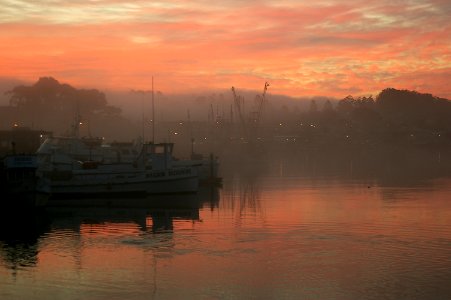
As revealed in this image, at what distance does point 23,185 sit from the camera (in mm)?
43969

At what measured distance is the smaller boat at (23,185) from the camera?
43.9 meters

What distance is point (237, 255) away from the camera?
2684cm

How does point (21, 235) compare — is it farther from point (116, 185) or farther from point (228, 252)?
point (116, 185)

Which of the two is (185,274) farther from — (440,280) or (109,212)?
(109,212)

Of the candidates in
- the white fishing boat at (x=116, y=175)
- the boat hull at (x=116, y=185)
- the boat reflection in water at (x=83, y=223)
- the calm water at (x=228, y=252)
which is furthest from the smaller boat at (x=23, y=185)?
the boat hull at (x=116, y=185)

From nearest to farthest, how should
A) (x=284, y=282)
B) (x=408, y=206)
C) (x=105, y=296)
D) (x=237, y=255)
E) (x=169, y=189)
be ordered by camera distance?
1. (x=105, y=296)
2. (x=284, y=282)
3. (x=237, y=255)
4. (x=408, y=206)
5. (x=169, y=189)

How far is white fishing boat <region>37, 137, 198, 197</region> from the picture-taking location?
52.3 m

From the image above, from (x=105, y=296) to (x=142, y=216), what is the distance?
20678mm

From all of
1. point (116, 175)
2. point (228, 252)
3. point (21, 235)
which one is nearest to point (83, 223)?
point (21, 235)

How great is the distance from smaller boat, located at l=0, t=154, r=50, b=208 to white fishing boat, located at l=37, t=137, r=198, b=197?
436 cm

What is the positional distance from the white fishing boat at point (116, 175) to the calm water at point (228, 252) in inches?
235

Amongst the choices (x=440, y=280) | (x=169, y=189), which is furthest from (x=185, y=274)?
(x=169, y=189)

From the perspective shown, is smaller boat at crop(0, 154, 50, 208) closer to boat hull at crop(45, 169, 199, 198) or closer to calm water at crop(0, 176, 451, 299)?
calm water at crop(0, 176, 451, 299)

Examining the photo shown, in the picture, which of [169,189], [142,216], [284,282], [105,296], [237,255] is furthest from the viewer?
[169,189]
